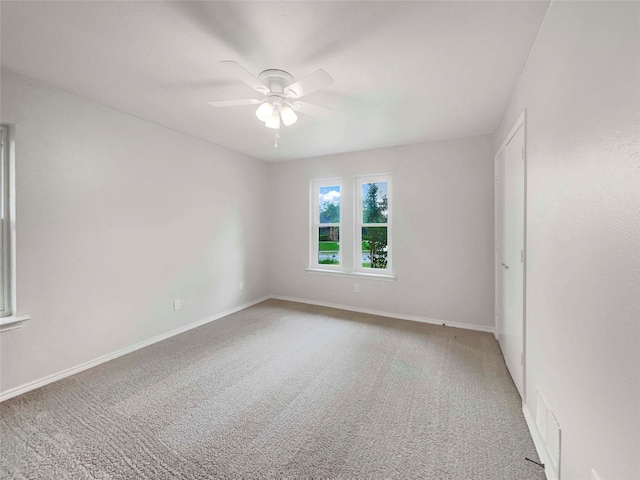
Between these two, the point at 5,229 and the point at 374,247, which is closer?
the point at 5,229

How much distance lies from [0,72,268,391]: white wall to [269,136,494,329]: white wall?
1.81 metres

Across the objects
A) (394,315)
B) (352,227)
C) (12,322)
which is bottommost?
(394,315)

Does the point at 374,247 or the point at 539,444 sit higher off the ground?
the point at 374,247

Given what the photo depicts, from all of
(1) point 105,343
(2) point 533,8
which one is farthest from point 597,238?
(1) point 105,343

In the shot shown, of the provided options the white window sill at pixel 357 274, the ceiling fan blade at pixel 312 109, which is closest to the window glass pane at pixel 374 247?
the white window sill at pixel 357 274

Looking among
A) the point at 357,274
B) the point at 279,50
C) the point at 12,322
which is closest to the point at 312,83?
the point at 279,50

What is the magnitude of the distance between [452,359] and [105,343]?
3.43 metres

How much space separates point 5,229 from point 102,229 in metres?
0.62

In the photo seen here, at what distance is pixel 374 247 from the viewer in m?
4.20

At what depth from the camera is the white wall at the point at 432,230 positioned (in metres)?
3.38

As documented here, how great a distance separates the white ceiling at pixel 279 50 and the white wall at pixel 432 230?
34.8 inches

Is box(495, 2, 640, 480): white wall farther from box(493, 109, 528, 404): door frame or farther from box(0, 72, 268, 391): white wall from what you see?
box(0, 72, 268, 391): white wall

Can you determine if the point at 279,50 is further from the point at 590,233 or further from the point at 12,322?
the point at 12,322

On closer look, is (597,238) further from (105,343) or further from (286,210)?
(286,210)
